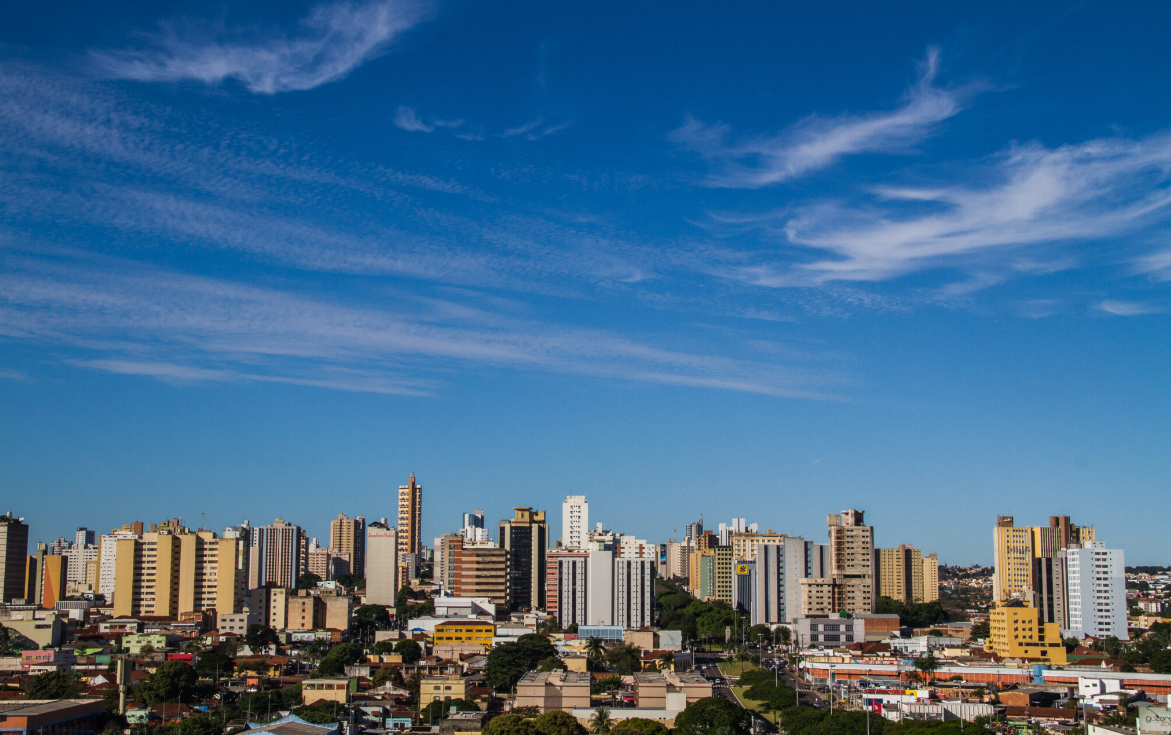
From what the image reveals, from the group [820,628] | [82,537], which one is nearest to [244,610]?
[820,628]

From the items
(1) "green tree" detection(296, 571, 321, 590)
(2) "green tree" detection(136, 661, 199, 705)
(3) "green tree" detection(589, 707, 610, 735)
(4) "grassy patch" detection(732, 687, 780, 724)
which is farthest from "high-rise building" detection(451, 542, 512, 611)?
(3) "green tree" detection(589, 707, 610, 735)

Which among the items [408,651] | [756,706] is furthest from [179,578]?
[756,706]

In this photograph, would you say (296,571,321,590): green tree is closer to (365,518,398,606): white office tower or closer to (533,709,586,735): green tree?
(365,518,398,606): white office tower

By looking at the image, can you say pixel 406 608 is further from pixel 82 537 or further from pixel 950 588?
pixel 950 588

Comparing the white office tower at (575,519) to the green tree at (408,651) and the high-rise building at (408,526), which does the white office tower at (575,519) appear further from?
the green tree at (408,651)

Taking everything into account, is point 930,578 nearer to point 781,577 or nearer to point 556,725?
point 781,577

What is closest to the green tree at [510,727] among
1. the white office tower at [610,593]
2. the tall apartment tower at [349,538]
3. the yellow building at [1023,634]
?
the yellow building at [1023,634]
